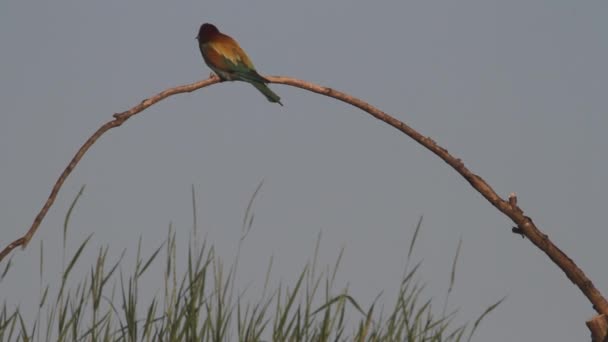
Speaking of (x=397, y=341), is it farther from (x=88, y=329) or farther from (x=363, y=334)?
(x=88, y=329)

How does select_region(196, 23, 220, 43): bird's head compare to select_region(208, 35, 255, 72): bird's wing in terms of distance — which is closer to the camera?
select_region(208, 35, 255, 72): bird's wing

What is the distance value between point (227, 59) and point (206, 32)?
0.91m

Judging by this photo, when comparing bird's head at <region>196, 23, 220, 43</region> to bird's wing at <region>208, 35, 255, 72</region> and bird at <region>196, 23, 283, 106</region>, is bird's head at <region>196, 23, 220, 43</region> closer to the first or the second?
bird at <region>196, 23, 283, 106</region>

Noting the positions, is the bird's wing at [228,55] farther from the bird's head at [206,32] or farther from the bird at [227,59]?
the bird's head at [206,32]

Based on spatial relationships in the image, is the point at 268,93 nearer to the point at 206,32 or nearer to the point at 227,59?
the point at 227,59

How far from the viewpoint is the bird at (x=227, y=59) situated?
7387mm

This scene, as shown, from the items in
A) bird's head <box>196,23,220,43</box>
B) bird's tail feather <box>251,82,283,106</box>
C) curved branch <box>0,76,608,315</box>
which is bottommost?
curved branch <box>0,76,608,315</box>

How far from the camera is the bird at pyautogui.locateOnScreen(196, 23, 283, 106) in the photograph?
7387 millimetres

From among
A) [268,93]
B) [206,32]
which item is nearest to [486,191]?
[268,93]

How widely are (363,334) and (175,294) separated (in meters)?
1.00

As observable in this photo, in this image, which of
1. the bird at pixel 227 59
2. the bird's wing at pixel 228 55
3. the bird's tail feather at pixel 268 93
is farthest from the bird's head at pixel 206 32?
the bird's tail feather at pixel 268 93

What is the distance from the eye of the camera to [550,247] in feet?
19.4

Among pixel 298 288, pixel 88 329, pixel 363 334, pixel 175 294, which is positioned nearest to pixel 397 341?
pixel 363 334

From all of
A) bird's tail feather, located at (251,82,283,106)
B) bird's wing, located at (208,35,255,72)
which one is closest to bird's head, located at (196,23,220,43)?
bird's wing, located at (208,35,255,72)
